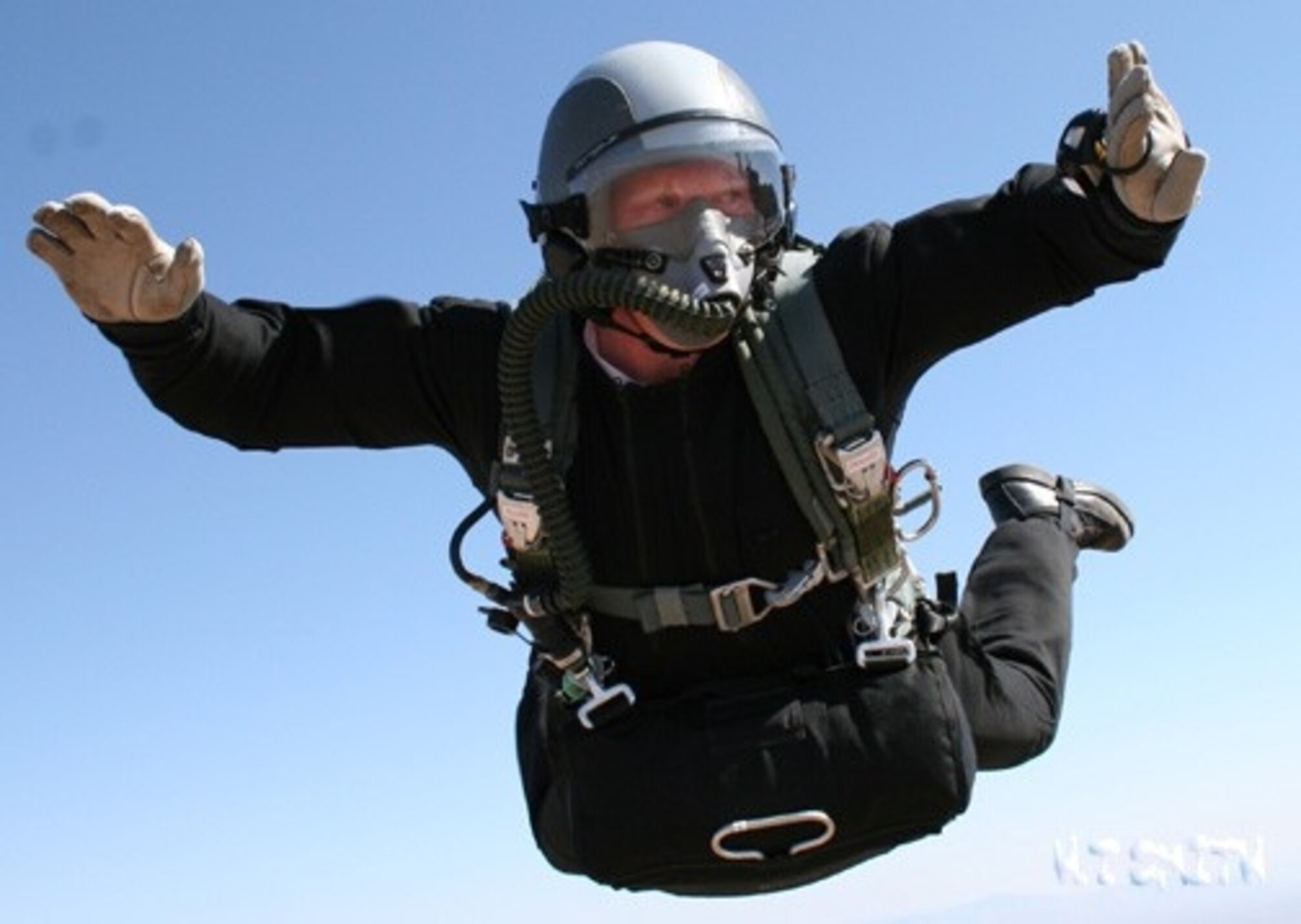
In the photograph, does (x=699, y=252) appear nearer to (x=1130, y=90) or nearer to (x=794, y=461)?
(x=794, y=461)

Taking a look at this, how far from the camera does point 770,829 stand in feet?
15.0

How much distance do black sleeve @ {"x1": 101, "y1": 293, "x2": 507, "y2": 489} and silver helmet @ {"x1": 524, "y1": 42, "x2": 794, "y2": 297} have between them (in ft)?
1.05

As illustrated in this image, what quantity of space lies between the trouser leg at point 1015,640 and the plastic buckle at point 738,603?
2.10 ft

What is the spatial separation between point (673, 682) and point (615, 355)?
84cm

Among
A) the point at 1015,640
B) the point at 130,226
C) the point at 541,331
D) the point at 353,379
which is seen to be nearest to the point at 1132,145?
the point at 541,331

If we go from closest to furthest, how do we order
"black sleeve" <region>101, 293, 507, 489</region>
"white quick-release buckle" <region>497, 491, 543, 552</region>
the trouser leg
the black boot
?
"white quick-release buckle" <region>497, 491, 543, 552</region>
"black sleeve" <region>101, 293, 507, 489</region>
the trouser leg
the black boot

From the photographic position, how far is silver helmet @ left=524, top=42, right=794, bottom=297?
4719 mm

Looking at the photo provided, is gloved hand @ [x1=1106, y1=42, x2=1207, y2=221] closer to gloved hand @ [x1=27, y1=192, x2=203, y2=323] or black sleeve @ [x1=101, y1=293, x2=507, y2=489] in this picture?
black sleeve @ [x1=101, y1=293, x2=507, y2=489]

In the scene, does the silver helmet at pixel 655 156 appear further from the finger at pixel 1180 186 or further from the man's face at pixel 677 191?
the finger at pixel 1180 186

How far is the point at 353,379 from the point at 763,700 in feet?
4.33

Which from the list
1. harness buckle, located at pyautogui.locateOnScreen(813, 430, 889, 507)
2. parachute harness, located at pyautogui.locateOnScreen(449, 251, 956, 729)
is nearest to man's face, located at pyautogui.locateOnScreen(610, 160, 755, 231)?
parachute harness, located at pyautogui.locateOnScreen(449, 251, 956, 729)

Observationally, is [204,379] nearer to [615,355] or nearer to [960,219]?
[615,355]

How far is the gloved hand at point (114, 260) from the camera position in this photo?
440 cm

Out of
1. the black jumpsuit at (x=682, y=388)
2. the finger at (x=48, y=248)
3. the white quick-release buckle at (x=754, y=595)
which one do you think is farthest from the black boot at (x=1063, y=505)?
the finger at (x=48, y=248)
